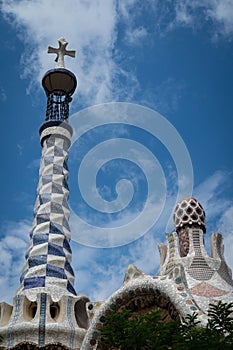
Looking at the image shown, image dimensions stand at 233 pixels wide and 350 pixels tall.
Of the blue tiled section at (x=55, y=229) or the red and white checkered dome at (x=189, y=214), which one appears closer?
the red and white checkered dome at (x=189, y=214)

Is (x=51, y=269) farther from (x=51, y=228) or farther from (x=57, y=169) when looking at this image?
(x=57, y=169)

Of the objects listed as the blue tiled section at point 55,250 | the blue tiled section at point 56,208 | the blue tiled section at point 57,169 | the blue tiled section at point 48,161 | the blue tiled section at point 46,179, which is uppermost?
the blue tiled section at point 48,161

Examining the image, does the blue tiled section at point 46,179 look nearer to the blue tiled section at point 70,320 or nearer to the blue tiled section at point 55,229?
the blue tiled section at point 55,229

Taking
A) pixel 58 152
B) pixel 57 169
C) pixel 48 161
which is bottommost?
pixel 57 169

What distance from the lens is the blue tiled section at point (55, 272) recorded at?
456 inches

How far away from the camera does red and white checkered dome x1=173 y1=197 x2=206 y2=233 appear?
11508mm

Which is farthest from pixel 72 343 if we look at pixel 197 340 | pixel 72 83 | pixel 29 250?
pixel 72 83

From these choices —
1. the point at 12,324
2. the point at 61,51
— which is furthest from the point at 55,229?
the point at 61,51

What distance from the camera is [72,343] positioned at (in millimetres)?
10547

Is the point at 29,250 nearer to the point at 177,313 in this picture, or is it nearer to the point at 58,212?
the point at 58,212

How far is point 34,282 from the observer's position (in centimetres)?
1140

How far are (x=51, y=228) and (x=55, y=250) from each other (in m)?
0.60

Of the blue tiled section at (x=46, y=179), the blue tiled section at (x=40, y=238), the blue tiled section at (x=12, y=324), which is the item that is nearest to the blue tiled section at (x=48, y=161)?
the blue tiled section at (x=46, y=179)

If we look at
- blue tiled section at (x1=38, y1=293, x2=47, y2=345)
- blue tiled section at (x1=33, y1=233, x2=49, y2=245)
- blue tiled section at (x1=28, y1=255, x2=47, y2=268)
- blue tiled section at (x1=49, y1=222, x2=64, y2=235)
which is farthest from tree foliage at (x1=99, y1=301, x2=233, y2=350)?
blue tiled section at (x1=49, y1=222, x2=64, y2=235)
